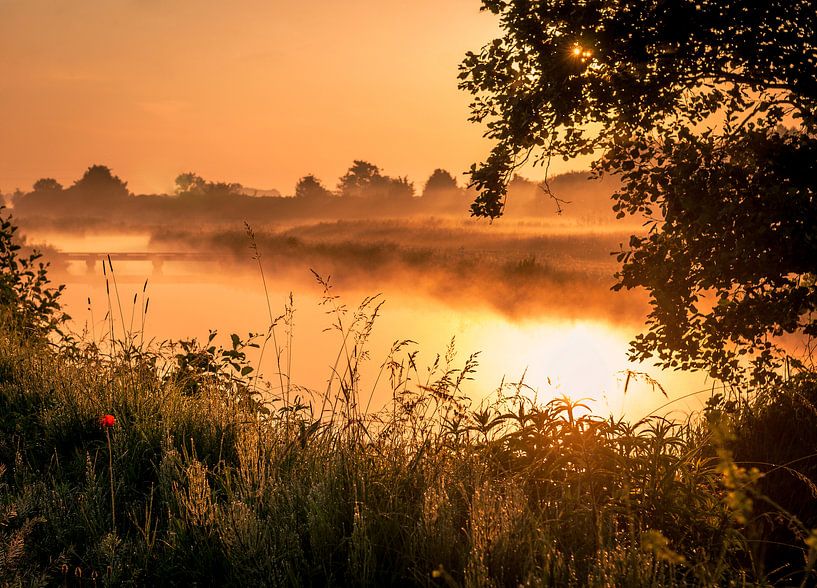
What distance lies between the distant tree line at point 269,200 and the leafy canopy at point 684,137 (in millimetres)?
52103

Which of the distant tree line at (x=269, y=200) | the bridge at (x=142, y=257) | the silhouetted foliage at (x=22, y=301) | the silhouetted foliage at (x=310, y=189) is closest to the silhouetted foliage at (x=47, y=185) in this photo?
the distant tree line at (x=269, y=200)

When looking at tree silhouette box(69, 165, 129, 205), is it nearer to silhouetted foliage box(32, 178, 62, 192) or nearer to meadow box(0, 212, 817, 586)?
silhouetted foliage box(32, 178, 62, 192)

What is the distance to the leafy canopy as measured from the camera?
277 inches

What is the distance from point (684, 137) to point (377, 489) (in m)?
5.14

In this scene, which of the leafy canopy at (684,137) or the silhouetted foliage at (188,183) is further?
the silhouetted foliage at (188,183)

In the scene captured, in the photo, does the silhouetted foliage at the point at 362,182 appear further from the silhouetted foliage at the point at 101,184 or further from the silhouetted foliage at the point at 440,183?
the silhouetted foliage at the point at 101,184

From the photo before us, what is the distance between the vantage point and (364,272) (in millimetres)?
38969

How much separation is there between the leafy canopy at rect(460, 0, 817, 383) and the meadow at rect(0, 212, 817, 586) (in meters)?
1.00

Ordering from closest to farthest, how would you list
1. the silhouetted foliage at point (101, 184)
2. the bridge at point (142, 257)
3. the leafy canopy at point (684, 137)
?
the leafy canopy at point (684, 137) < the bridge at point (142, 257) < the silhouetted foliage at point (101, 184)

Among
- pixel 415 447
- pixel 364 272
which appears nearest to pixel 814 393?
pixel 415 447

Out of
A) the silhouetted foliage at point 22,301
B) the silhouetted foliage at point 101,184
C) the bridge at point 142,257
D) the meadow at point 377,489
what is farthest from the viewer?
the silhouetted foliage at point 101,184

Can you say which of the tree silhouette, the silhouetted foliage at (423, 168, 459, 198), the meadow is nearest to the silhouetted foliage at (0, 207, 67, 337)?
the meadow

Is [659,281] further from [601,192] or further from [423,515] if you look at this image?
[601,192]

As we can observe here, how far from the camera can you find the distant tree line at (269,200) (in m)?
79.6
